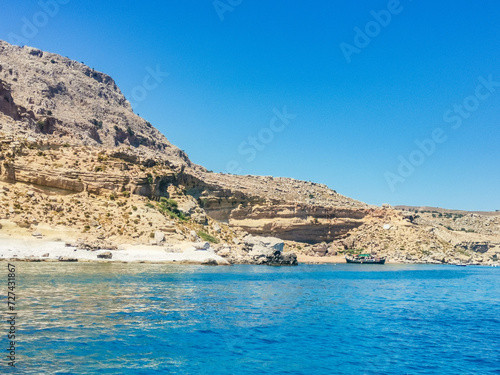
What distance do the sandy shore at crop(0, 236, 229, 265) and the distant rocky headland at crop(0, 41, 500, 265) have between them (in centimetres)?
65

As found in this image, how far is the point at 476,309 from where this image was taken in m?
26.1

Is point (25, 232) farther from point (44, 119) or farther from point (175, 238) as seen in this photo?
point (44, 119)

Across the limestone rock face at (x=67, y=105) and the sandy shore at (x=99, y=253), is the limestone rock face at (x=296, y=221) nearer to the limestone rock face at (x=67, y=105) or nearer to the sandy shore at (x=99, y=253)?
the limestone rock face at (x=67, y=105)

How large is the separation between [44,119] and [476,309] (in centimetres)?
9229

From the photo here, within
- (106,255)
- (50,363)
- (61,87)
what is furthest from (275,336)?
(61,87)

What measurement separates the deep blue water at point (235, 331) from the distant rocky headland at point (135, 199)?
80.4 ft

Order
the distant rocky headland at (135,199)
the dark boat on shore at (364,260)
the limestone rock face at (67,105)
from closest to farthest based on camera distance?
the distant rocky headland at (135,199), the dark boat on shore at (364,260), the limestone rock face at (67,105)

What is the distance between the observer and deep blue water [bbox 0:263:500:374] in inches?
511

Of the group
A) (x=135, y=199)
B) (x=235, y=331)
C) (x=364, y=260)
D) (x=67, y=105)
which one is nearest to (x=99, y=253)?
(x=135, y=199)

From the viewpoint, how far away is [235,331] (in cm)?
1736

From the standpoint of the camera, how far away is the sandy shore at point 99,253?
137 ft

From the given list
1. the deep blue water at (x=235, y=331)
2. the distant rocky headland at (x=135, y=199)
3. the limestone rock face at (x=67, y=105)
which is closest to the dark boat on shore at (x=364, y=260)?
the distant rocky headland at (x=135, y=199)

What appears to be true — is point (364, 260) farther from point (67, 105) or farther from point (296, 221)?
point (67, 105)

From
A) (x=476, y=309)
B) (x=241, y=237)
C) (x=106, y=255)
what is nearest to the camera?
(x=476, y=309)
